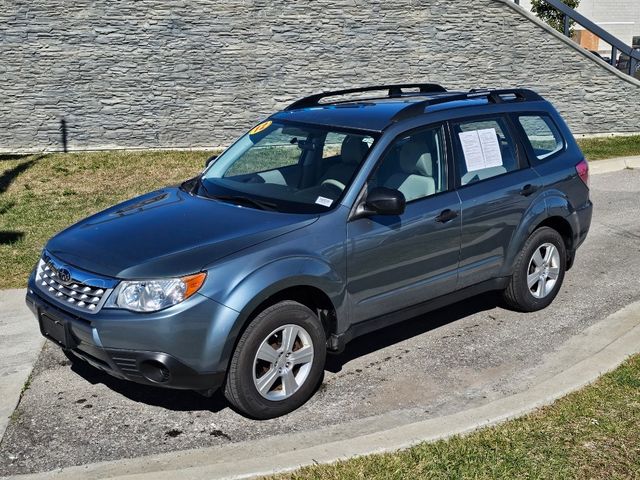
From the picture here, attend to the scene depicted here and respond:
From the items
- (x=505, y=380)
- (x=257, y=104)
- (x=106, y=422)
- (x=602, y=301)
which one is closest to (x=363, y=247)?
(x=505, y=380)

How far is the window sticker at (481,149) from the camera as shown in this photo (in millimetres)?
5902

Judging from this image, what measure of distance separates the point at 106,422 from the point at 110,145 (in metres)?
11.0

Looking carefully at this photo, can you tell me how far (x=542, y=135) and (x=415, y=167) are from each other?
63.6 inches

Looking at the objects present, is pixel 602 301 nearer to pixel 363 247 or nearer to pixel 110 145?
pixel 363 247

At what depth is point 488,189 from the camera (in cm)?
594

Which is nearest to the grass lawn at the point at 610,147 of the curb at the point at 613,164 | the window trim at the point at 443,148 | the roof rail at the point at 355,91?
the curb at the point at 613,164

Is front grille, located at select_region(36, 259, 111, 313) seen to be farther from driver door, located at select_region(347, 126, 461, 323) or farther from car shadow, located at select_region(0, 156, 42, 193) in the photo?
car shadow, located at select_region(0, 156, 42, 193)

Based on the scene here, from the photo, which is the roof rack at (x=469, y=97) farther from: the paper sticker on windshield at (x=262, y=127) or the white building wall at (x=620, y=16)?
the white building wall at (x=620, y=16)

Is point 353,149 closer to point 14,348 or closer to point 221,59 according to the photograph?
point 14,348

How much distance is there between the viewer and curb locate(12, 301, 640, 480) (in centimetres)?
418

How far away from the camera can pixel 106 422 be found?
4859mm

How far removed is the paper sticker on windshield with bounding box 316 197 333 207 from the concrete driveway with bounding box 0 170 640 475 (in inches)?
46.1

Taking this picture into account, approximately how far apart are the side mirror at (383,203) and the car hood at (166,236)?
1.15 ft

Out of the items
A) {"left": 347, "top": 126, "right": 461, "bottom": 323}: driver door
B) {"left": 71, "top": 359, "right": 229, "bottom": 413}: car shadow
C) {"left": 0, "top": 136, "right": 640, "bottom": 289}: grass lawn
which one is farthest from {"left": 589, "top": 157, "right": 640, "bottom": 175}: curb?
{"left": 71, "top": 359, "right": 229, "bottom": 413}: car shadow
